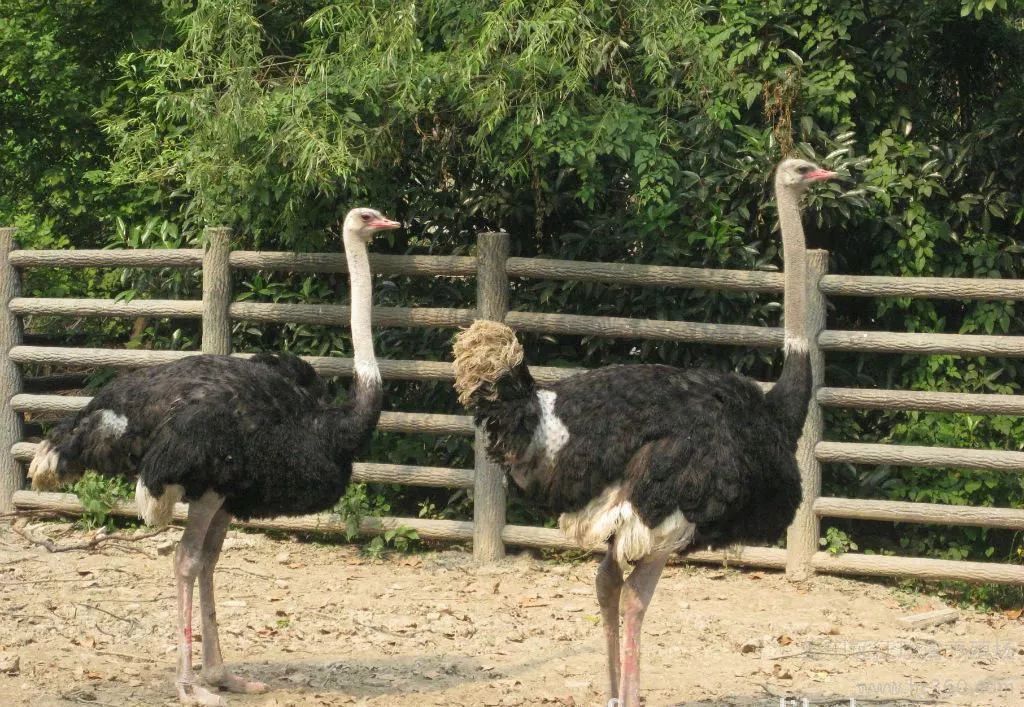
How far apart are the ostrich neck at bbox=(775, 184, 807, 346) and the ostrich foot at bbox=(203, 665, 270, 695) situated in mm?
2435

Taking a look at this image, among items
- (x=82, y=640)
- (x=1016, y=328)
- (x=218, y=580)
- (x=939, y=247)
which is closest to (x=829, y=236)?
(x=939, y=247)

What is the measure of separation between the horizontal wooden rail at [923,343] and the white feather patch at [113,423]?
3.56 metres

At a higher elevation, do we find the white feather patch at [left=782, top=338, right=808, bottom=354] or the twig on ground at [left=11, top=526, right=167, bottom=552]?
the white feather patch at [left=782, top=338, right=808, bottom=354]

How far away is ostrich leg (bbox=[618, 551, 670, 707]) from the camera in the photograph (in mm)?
5441

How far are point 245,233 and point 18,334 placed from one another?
1.58 m

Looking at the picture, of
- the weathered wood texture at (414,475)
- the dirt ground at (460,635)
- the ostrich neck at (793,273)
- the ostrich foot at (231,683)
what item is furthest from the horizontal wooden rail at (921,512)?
the ostrich foot at (231,683)

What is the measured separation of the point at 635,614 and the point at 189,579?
5.67 feet

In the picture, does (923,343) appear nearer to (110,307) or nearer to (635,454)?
A: (635,454)

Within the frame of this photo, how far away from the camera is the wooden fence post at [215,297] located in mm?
8391

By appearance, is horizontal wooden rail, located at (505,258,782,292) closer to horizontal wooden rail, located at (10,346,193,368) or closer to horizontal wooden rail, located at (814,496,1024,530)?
horizontal wooden rail, located at (814,496,1024,530)

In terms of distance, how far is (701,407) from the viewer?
5469 millimetres

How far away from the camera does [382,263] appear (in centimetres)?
821

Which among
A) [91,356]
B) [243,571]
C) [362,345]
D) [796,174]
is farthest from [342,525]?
[796,174]

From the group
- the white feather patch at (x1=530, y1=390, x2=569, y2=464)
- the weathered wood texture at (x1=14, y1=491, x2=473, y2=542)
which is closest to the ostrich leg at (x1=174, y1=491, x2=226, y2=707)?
the white feather patch at (x1=530, y1=390, x2=569, y2=464)
